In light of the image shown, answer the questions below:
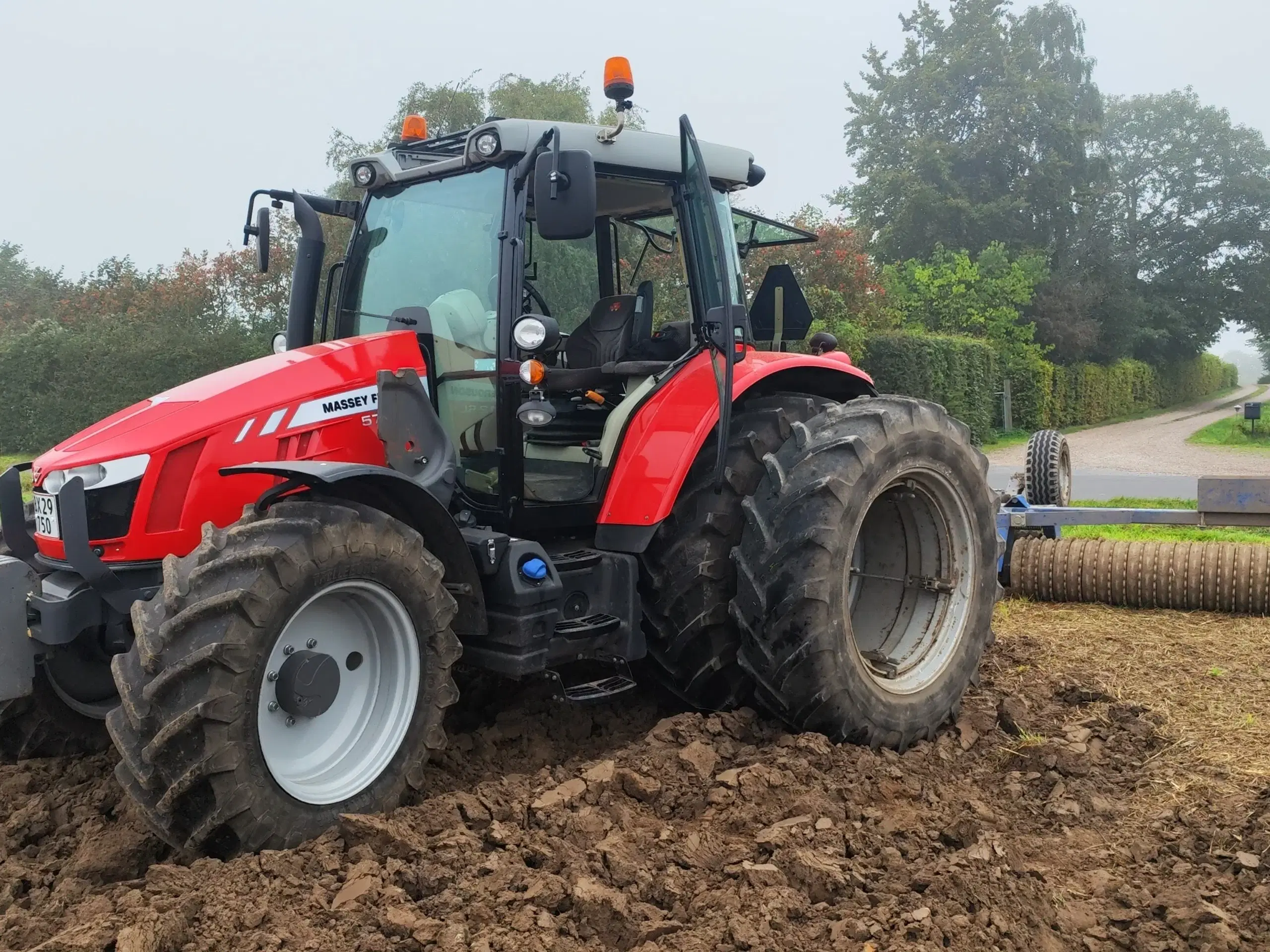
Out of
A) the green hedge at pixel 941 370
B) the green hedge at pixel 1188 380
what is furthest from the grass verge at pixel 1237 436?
the green hedge at pixel 1188 380

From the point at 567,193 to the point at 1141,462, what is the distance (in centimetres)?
1980

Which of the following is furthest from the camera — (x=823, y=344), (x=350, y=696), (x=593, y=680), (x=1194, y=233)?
(x=1194, y=233)

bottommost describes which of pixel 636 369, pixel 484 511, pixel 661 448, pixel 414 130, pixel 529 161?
pixel 484 511

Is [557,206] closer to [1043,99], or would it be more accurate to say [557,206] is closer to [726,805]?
[726,805]

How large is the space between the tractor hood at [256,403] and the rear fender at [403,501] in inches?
8.4

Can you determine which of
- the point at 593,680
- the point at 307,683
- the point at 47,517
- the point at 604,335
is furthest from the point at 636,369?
the point at 47,517

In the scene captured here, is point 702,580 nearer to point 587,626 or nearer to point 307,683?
point 587,626

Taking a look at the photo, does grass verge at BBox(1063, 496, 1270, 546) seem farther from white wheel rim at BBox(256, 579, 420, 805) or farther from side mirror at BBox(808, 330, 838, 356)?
white wheel rim at BBox(256, 579, 420, 805)

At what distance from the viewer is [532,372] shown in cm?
370

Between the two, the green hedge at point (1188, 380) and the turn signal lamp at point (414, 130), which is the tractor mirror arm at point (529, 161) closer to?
the turn signal lamp at point (414, 130)

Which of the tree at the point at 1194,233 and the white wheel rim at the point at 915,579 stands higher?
the tree at the point at 1194,233

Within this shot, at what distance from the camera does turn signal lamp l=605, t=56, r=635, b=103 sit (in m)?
3.73

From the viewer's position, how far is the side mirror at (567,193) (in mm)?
3332

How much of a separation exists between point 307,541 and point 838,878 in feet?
5.49
